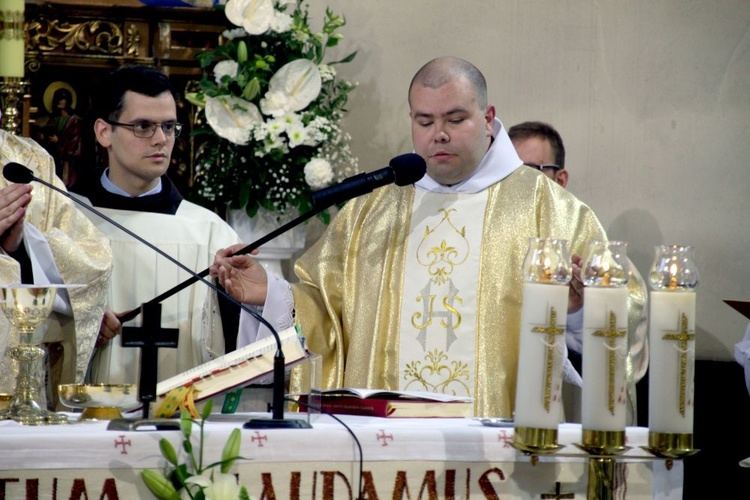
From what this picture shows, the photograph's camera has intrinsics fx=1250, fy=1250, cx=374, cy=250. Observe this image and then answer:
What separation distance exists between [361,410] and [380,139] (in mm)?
3756

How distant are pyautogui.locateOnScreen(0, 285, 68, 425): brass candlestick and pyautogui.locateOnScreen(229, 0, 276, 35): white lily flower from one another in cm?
303

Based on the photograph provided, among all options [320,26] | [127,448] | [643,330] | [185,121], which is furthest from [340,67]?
[127,448]

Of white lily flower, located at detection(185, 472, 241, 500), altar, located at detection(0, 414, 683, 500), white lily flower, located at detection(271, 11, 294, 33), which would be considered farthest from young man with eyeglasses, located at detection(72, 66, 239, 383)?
white lily flower, located at detection(185, 472, 241, 500)

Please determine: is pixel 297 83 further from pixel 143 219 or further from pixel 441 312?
pixel 441 312

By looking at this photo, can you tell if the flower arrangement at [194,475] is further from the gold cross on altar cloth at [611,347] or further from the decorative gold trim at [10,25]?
the decorative gold trim at [10,25]

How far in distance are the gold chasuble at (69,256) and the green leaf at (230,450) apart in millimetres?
1939

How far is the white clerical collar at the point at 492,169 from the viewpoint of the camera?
15.5ft

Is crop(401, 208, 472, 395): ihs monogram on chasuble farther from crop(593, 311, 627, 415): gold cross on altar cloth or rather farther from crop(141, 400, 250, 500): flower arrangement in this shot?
crop(593, 311, 627, 415): gold cross on altar cloth

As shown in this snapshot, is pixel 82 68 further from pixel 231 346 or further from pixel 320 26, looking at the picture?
pixel 231 346

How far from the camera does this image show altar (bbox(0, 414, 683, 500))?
2730 millimetres

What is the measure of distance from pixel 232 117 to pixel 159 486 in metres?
3.42

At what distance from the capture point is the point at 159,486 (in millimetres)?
2662

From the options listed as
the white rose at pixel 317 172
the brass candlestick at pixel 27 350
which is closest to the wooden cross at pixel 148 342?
the brass candlestick at pixel 27 350

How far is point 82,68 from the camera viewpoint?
605 centimetres
